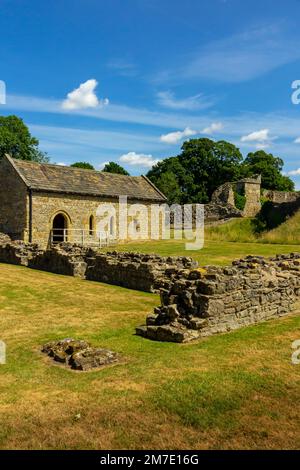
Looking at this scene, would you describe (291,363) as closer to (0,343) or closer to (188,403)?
(188,403)

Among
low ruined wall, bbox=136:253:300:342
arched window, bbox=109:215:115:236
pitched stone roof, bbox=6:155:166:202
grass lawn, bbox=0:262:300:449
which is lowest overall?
grass lawn, bbox=0:262:300:449

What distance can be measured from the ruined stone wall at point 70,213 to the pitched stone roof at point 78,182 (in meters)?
0.57

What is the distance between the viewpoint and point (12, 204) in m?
32.8

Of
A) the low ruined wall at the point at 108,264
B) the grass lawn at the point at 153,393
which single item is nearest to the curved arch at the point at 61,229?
the low ruined wall at the point at 108,264

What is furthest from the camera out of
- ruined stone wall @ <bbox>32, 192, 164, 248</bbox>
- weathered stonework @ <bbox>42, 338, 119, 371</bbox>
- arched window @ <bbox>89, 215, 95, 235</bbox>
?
arched window @ <bbox>89, 215, 95, 235</bbox>

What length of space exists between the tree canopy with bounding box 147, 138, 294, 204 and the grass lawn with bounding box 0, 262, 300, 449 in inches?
2382

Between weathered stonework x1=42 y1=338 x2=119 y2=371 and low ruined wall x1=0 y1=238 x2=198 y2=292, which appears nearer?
weathered stonework x1=42 y1=338 x2=119 y2=371

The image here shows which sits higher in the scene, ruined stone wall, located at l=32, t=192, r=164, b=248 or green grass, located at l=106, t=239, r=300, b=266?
ruined stone wall, located at l=32, t=192, r=164, b=248

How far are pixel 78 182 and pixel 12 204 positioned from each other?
5787mm

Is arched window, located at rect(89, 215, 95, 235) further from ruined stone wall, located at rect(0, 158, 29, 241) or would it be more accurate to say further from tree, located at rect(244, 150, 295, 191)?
tree, located at rect(244, 150, 295, 191)

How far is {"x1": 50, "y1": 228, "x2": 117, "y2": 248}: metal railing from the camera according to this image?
3310 cm

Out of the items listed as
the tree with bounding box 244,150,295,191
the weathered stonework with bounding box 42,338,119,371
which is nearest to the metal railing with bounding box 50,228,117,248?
the weathered stonework with bounding box 42,338,119,371

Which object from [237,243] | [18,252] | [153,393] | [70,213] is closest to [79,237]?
[70,213]

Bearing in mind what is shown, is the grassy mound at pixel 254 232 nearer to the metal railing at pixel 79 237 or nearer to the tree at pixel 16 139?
the metal railing at pixel 79 237
